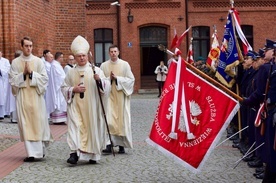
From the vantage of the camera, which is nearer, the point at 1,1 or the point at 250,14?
the point at 1,1

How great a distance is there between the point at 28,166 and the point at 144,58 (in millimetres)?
27344

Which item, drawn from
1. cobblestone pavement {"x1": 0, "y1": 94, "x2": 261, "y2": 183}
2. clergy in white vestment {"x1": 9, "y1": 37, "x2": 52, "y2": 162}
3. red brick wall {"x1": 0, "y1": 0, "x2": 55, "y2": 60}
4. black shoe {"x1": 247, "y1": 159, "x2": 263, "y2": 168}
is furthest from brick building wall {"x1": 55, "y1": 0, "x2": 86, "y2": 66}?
black shoe {"x1": 247, "y1": 159, "x2": 263, "y2": 168}

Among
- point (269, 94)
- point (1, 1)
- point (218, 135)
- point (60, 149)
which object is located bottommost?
point (60, 149)

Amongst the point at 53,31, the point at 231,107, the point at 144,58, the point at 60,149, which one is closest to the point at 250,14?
the point at 144,58

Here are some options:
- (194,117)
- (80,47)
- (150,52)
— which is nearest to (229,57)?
(80,47)

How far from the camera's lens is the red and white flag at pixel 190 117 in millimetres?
7891

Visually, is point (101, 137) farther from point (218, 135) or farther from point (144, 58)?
point (144, 58)

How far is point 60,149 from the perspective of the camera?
38.2 ft

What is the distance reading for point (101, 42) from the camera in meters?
36.5

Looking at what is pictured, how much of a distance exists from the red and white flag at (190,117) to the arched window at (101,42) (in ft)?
93.0

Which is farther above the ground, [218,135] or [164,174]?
[218,135]

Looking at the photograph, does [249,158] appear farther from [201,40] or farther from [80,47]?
[201,40]

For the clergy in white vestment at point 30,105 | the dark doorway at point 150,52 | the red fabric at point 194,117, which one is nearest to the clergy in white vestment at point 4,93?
the clergy in white vestment at point 30,105

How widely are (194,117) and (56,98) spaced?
9204mm
